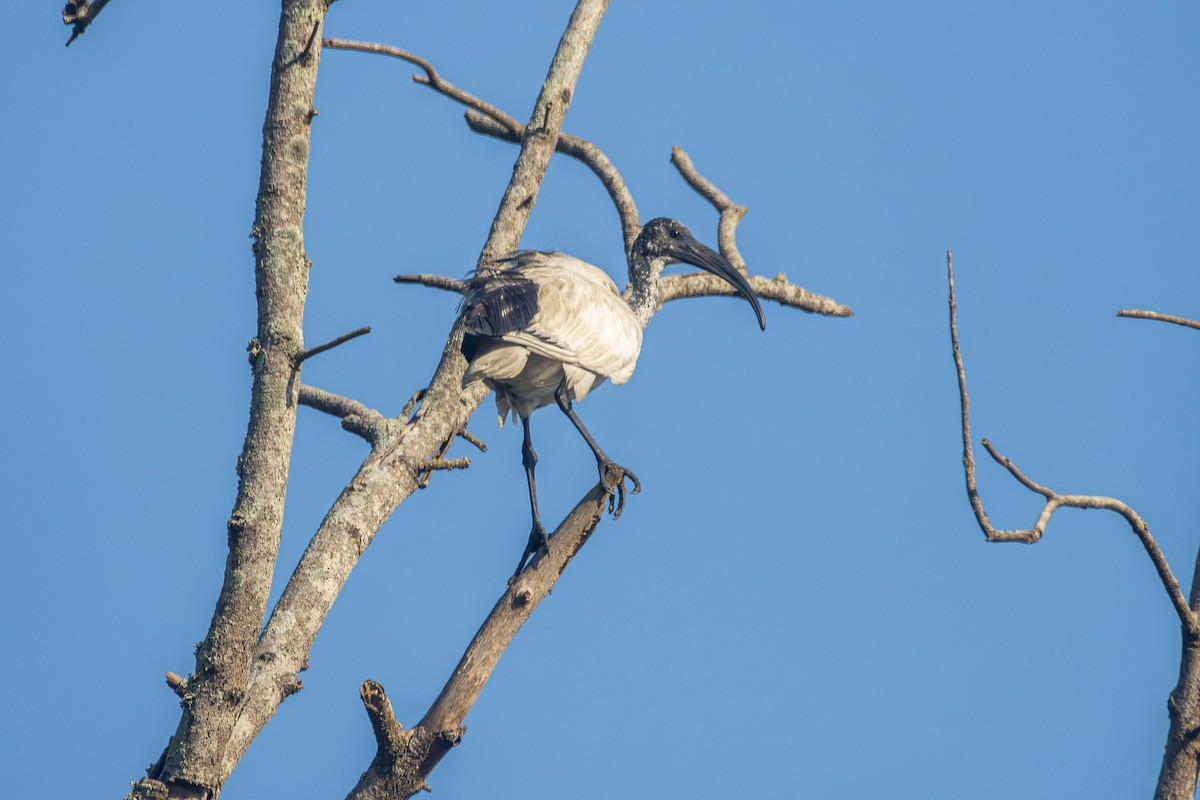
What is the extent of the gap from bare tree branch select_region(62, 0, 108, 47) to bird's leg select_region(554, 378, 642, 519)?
9.35 feet

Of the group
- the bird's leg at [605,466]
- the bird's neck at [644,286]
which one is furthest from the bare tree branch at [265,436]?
the bird's neck at [644,286]

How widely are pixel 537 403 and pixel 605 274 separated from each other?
2.97ft

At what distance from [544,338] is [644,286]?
1.77 metres

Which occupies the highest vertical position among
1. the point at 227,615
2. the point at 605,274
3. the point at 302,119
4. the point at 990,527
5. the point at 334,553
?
the point at 605,274

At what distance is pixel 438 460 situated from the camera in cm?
618

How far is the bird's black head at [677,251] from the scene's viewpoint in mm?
8602

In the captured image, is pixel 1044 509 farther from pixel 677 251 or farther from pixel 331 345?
pixel 677 251

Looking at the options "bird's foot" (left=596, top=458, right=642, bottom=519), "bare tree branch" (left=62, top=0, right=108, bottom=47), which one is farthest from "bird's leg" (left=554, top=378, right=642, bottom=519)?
"bare tree branch" (left=62, top=0, right=108, bottom=47)

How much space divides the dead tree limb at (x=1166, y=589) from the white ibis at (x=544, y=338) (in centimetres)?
198

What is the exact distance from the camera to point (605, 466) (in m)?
6.77

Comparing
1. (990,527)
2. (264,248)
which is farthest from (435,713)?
(990,527)

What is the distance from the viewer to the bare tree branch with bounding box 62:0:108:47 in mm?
4348

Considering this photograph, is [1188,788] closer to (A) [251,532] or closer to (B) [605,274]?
(A) [251,532]

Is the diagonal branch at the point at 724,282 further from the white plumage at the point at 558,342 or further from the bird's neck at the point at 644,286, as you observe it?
the white plumage at the point at 558,342
